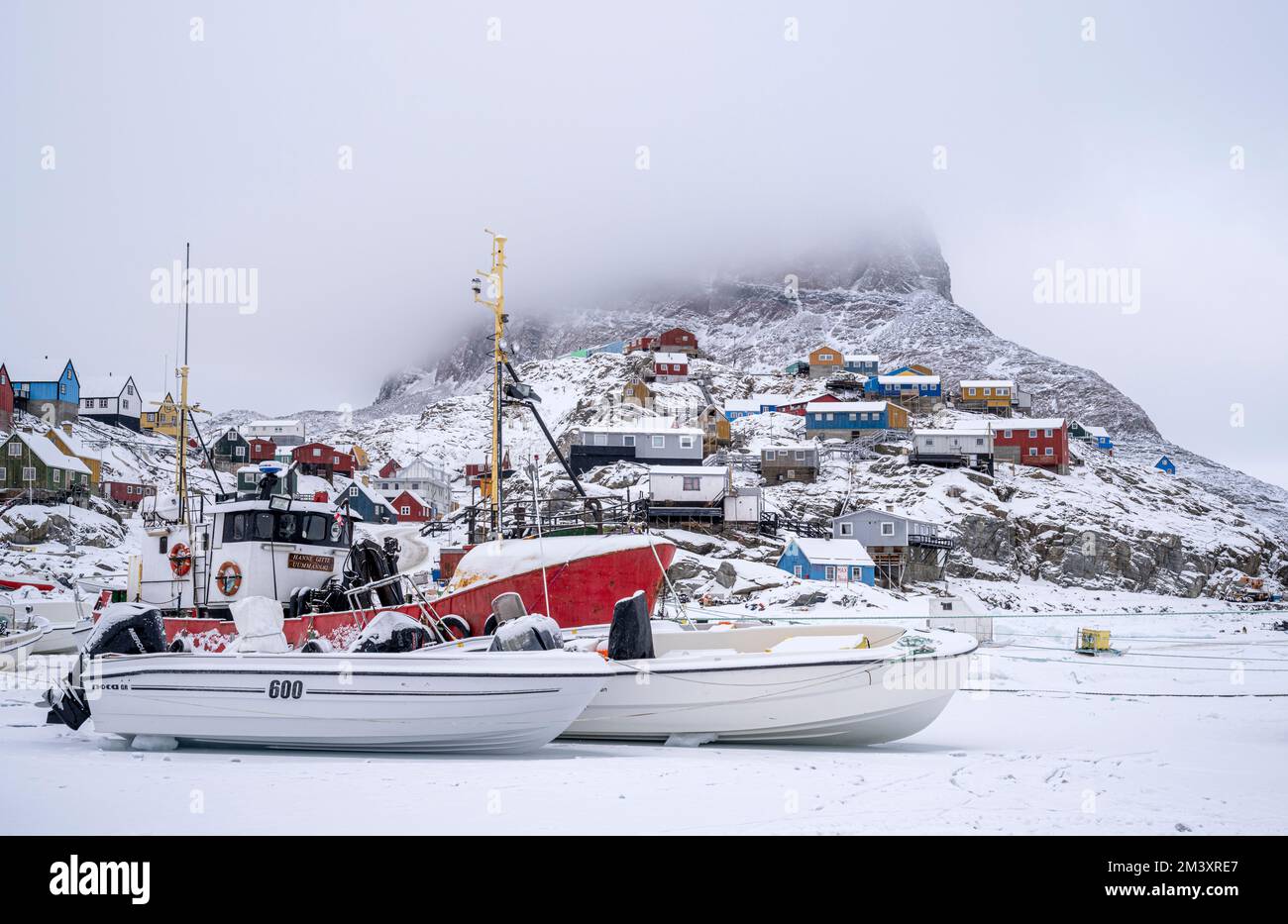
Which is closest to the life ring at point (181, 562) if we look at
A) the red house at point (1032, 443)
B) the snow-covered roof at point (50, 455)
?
the snow-covered roof at point (50, 455)

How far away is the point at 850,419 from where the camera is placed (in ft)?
267

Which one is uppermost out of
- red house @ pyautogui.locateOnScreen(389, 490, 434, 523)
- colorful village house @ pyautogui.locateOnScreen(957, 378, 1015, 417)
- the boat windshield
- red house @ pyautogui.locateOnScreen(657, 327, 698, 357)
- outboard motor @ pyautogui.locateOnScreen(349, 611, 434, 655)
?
red house @ pyautogui.locateOnScreen(657, 327, 698, 357)

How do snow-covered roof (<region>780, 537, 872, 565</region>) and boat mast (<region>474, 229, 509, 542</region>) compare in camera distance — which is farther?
snow-covered roof (<region>780, 537, 872, 565</region>)

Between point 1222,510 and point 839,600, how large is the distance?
54531 mm

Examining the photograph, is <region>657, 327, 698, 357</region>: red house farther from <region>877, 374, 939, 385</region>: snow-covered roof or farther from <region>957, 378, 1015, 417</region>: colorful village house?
<region>957, 378, 1015, 417</region>: colorful village house

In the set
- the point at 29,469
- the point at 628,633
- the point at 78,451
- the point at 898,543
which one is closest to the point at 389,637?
the point at 628,633

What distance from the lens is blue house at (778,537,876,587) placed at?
5119 cm

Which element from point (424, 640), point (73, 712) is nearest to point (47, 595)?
point (73, 712)

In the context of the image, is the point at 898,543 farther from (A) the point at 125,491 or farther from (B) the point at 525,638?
(A) the point at 125,491

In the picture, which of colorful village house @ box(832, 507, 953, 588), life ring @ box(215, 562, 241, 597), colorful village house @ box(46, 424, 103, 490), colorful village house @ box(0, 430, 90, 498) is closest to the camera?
life ring @ box(215, 562, 241, 597)

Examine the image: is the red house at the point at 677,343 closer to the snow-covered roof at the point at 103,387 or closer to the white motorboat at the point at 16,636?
the snow-covered roof at the point at 103,387

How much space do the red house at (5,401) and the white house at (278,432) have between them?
26414mm

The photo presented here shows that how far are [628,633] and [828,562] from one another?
40877mm

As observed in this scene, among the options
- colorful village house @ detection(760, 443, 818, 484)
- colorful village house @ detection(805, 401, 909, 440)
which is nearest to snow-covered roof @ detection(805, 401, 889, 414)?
colorful village house @ detection(805, 401, 909, 440)
